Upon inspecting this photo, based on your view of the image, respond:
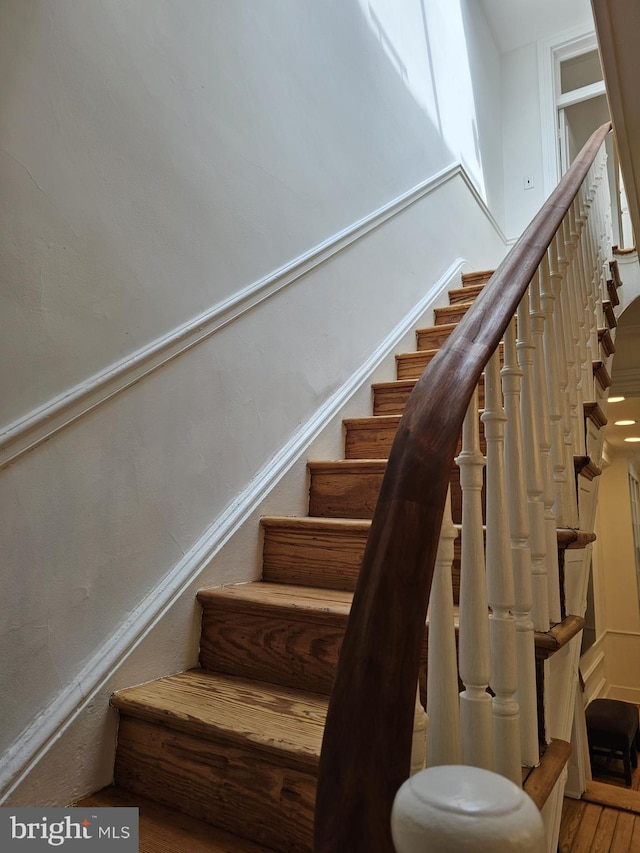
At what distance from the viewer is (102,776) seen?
43.8 inches

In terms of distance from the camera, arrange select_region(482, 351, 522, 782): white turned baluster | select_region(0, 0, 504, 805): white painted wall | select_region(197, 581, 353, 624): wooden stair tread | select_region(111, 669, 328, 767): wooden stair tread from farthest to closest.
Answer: select_region(197, 581, 353, 624): wooden stair tread → select_region(0, 0, 504, 805): white painted wall → select_region(111, 669, 328, 767): wooden stair tread → select_region(482, 351, 522, 782): white turned baluster

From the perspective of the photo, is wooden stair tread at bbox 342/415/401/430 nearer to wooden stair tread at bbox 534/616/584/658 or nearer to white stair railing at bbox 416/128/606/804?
white stair railing at bbox 416/128/606/804

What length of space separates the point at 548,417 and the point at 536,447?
186 millimetres

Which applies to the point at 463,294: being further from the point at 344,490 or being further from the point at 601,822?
the point at 601,822

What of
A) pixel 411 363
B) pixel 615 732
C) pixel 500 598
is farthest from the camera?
pixel 615 732

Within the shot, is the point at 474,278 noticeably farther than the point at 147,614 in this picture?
Yes

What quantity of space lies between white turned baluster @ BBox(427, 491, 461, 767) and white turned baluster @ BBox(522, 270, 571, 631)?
415 millimetres

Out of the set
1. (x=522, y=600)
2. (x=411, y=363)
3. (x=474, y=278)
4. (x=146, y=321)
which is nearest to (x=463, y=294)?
(x=474, y=278)

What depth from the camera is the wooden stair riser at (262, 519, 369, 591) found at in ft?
4.85

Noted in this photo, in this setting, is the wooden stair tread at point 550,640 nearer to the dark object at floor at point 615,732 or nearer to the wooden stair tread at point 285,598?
the wooden stair tread at point 285,598

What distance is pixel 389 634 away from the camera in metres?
0.53

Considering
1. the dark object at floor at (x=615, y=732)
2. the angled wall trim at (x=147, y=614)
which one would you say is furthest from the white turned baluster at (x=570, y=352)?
the dark object at floor at (x=615, y=732)

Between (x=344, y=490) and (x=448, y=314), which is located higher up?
(x=448, y=314)

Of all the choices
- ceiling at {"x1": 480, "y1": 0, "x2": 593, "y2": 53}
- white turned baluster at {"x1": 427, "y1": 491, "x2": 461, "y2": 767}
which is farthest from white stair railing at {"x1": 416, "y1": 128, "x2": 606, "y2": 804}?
ceiling at {"x1": 480, "y1": 0, "x2": 593, "y2": 53}
